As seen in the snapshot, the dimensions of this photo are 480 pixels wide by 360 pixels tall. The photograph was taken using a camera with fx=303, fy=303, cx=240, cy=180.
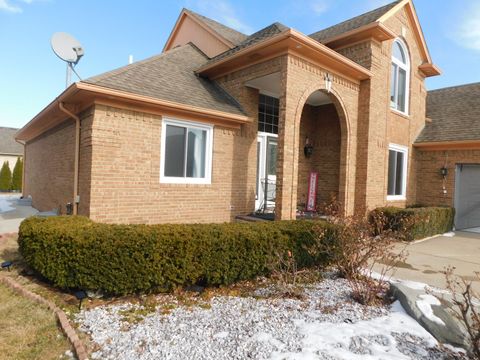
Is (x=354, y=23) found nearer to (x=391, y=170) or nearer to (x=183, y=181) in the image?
(x=391, y=170)

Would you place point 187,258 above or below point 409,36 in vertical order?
below

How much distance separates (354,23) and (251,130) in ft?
18.6

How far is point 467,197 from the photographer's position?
11969 mm

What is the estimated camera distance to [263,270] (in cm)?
523

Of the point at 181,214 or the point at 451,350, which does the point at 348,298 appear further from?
the point at 181,214

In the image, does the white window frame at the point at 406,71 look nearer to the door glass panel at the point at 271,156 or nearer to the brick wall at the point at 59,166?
the door glass panel at the point at 271,156

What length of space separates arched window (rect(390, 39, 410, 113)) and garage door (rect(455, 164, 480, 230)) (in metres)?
3.33

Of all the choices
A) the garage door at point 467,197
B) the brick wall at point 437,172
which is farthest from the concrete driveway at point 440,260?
the brick wall at point 437,172

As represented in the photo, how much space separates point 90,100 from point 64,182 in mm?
3035

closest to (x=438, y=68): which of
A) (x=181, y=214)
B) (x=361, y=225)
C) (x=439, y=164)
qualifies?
(x=439, y=164)

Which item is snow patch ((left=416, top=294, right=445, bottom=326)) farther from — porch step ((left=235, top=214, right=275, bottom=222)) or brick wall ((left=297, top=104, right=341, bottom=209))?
brick wall ((left=297, top=104, right=341, bottom=209))

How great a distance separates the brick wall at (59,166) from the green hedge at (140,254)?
2176 mm

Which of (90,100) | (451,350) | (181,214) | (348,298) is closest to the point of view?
(451,350)

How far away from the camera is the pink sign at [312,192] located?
434 inches
